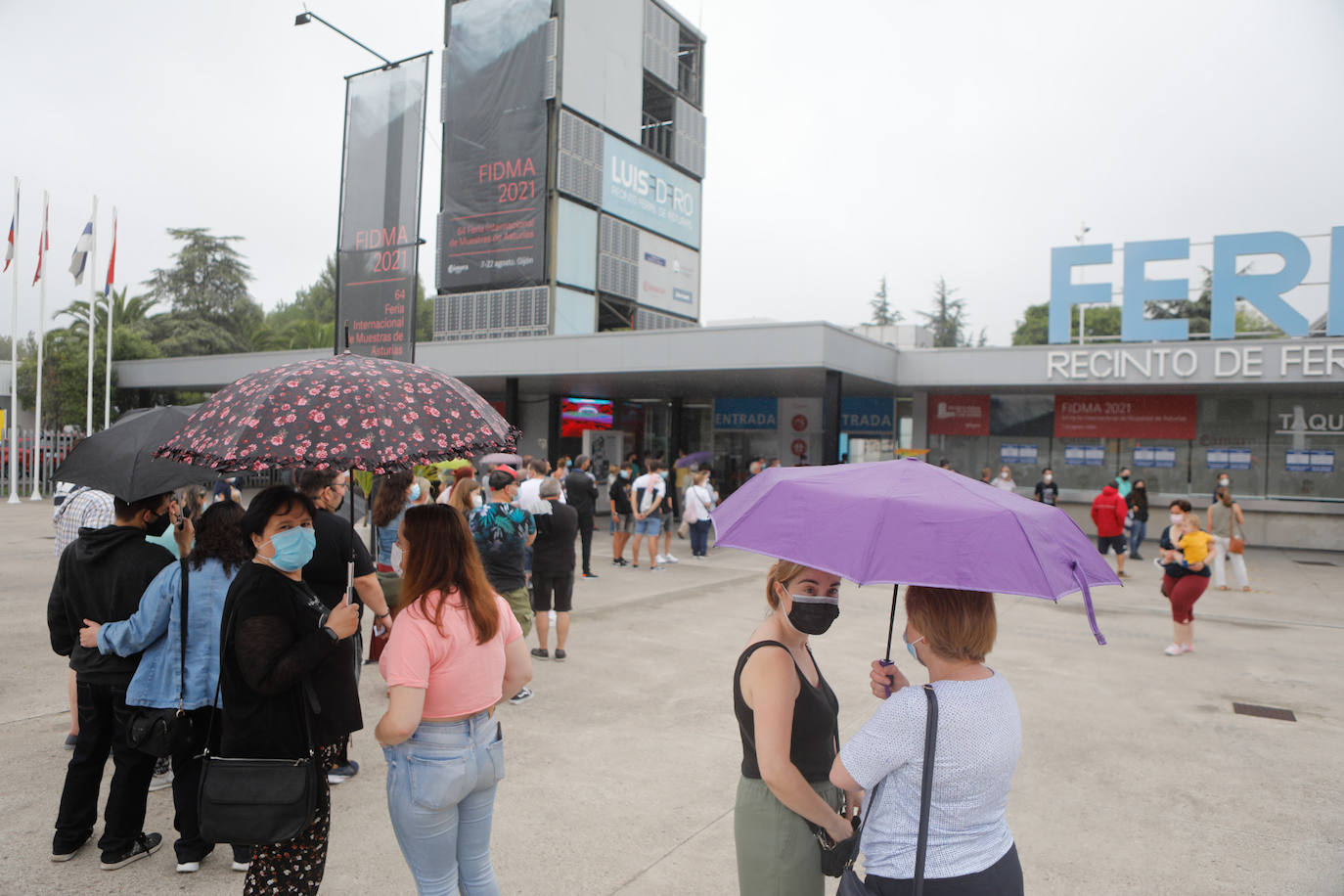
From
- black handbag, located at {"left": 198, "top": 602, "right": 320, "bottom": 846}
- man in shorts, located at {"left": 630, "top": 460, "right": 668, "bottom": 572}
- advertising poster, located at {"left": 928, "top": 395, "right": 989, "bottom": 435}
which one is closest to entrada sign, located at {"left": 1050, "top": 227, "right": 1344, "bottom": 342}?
advertising poster, located at {"left": 928, "top": 395, "right": 989, "bottom": 435}

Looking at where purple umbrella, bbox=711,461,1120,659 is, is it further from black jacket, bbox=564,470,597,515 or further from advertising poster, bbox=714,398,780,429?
advertising poster, bbox=714,398,780,429

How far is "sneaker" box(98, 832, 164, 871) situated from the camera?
3.47 metres

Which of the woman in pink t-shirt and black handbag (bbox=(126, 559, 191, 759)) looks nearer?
the woman in pink t-shirt

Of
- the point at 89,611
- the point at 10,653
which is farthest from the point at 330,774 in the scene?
the point at 10,653

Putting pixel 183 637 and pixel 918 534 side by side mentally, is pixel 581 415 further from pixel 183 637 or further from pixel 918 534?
pixel 918 534

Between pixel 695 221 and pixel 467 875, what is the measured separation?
86.4ft

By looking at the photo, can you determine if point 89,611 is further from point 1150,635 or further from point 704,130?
point 704,130

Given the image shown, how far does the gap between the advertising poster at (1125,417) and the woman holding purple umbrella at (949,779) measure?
62.2ft

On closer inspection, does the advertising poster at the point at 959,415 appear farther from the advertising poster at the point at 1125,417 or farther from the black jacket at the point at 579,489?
the black jacket at the point at 579,489

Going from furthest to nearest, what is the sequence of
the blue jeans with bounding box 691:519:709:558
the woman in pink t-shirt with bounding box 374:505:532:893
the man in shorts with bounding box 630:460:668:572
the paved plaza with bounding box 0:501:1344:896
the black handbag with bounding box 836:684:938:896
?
1. the blue jeans with bounding box 691:519:709:558
2. the man in shorts with bounding box 630:460:668:572
3. the paved plaza with bounding box 0:501:1344:896
4. the woman in pink t-shirt with bounding box 374:505:532:893
5. the black handbag with bounding box 836:684:938:896

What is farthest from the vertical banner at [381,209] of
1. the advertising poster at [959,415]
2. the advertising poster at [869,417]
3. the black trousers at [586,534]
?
the advertising poster at [959,415]

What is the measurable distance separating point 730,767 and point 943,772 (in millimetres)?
3214

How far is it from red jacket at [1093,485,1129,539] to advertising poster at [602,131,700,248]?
15.8 meters

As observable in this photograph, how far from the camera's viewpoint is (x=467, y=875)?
2619mm
